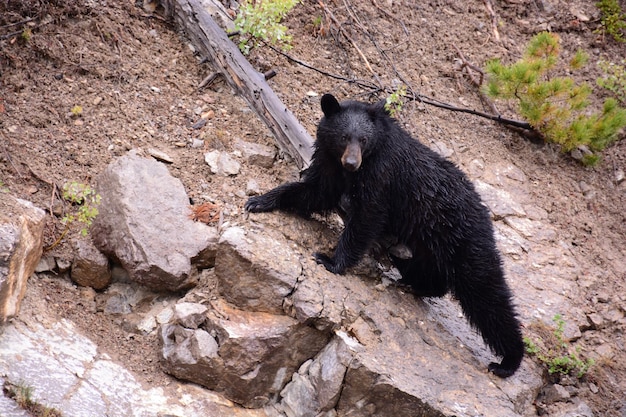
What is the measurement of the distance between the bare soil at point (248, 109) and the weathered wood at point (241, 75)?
19 cm

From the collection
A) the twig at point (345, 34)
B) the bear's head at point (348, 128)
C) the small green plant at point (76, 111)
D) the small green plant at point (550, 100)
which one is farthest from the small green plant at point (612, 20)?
the small green plant at point (76, 111)

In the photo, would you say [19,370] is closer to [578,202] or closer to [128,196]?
[128,196]

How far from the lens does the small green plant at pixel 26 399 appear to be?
399cm

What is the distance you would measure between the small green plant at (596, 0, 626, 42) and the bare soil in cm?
14

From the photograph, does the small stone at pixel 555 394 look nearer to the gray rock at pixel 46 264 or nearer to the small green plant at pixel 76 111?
the gray rock at pixel 46 264

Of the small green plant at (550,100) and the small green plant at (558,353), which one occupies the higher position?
the small green plant at (550,100)

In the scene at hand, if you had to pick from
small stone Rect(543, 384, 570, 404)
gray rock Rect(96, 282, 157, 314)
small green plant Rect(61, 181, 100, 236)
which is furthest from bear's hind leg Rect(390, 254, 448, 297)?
small green plant Rect(61, 181, 100, 236)

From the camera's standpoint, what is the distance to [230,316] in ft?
16.1

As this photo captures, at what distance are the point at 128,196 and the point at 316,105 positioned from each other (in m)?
2.58

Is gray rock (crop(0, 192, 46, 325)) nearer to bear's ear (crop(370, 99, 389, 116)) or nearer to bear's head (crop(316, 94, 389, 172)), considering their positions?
bear's head (crop(316, 94, 389, 172))

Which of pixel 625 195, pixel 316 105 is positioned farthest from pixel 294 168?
pixel 625 195

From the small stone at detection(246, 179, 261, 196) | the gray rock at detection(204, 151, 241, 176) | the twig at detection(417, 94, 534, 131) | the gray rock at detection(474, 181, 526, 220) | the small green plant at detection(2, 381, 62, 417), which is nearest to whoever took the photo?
the small green plant at detection(2, 381, 62, 417)

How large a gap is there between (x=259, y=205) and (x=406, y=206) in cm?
124

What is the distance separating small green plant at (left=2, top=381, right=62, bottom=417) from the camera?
399 centimetres
